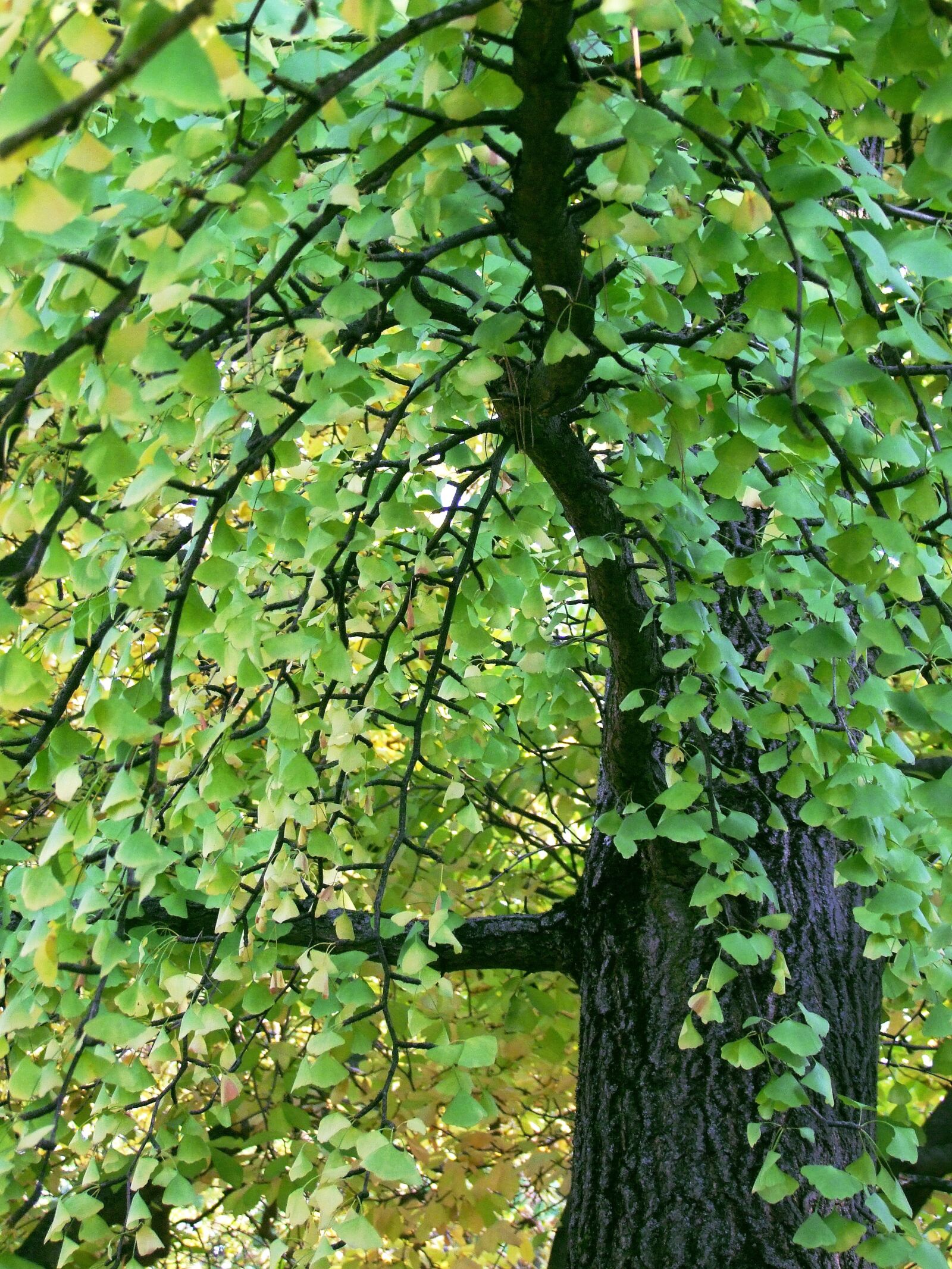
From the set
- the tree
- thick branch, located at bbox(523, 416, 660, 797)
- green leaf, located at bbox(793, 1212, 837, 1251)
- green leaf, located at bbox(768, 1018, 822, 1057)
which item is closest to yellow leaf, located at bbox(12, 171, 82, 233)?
the tree

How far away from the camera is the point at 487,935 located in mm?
2609

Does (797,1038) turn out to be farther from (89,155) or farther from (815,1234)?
(89,155)

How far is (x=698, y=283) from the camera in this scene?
1.50 meters

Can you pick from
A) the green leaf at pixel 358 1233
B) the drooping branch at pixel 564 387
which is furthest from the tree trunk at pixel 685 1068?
the green leaf at pixel 358 1233

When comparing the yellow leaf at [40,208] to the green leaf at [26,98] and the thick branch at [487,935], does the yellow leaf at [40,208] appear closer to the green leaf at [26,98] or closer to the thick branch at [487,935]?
the green leaf at [26,98]

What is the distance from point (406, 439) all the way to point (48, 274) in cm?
144

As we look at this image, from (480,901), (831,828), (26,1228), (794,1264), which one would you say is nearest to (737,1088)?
(794,1264)

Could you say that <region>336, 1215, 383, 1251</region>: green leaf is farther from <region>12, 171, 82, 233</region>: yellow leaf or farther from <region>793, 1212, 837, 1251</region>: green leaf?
<region>12, 171, 82, 233</region>: yellow leaf

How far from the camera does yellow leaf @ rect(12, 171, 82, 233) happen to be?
841 millimetres

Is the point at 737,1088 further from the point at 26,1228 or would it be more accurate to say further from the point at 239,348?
the point at 26,1228

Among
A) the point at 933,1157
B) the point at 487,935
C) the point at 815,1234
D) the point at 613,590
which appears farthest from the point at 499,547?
the point at 933,1157

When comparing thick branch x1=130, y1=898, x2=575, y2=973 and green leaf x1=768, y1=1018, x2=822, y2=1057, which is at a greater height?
thick branch x1=130, y1=898, x2=575, y2=973

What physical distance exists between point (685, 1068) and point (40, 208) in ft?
6.69

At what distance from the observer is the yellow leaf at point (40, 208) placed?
33.1 inches
